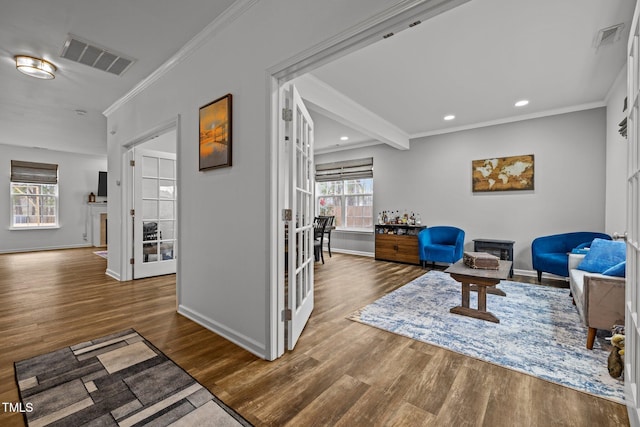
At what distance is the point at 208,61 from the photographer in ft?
8.36

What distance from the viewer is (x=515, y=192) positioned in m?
4.80

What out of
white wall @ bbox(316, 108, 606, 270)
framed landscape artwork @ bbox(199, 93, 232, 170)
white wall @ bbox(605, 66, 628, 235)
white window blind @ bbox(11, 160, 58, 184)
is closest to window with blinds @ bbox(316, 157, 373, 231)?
white wall @ bbox(316, 108, 606, 270)

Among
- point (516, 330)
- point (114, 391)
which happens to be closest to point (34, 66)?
point (114, 391)

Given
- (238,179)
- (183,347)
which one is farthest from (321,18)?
(183,347)

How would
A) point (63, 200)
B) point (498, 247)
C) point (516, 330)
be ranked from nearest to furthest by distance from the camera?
point (516, 330) < point (498, 247) < point (63, 200)

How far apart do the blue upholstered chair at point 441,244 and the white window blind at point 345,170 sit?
6.59ft

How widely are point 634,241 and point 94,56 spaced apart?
174 inches

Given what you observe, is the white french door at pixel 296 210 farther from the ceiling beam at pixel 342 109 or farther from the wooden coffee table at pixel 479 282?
the wooden coffee table at pixel 479 282

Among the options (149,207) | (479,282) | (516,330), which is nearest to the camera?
(516,330)

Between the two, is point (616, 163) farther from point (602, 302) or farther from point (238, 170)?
point (238, 170)

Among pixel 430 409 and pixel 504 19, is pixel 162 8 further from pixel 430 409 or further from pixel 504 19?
pixel 430 409

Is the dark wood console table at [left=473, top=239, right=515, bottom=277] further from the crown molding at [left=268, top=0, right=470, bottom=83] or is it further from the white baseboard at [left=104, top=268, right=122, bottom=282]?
the white baseboard at [left=104, top=268, right=122, bottom=282]

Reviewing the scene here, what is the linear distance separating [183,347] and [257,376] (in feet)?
2.51

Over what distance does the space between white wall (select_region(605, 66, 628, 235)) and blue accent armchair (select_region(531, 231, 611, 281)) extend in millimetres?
291
